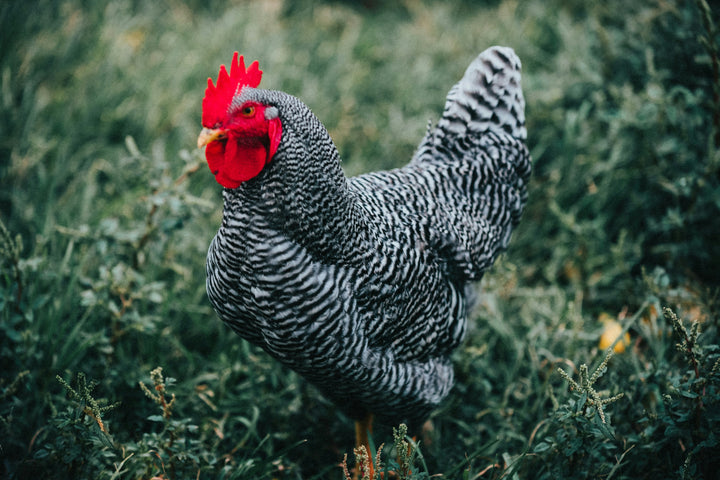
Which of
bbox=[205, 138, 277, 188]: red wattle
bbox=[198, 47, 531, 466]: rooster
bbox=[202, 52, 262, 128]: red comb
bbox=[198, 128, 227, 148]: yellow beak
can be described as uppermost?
bbox=[202, 52, 262, 128]: red comb

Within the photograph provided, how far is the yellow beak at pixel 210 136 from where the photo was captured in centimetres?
168

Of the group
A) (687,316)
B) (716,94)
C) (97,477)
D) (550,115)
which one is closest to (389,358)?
A: (97,477)

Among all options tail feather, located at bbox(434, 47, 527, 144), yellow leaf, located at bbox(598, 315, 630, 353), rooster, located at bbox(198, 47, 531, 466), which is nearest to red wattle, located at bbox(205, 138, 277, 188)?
rooster, located at bbox(198, 47, 531, 466)

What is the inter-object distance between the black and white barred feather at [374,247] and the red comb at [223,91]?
0.27 feet

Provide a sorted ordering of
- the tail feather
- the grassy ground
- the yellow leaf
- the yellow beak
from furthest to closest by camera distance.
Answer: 1. the yellow leaf
2. the tail feather
3. the grassy ground
4. the yellow beak

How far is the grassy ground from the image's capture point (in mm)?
2246

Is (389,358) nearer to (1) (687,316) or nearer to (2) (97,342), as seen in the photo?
(2) (97,342)

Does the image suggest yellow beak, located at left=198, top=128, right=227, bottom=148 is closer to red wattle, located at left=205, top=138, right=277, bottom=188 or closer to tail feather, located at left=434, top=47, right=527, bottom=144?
red wattle, located at left=205, top=138, right=277, bottom=188

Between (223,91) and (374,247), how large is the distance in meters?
0.78

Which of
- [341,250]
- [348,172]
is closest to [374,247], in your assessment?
[341,250]

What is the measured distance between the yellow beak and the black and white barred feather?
125mm

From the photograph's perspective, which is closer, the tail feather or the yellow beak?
the yellow beak

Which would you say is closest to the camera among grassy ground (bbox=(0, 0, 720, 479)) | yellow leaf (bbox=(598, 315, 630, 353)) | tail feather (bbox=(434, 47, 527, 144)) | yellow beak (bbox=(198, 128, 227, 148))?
yellow beak (bbox=(198, 128, 227, 148))

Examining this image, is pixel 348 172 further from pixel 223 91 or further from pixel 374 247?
pixel 223 91
